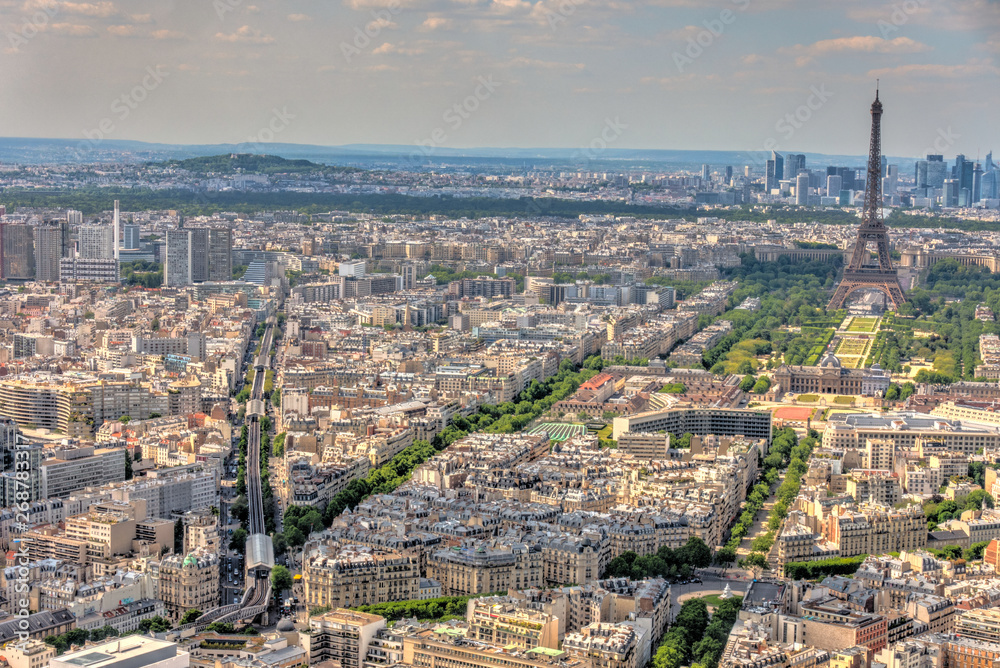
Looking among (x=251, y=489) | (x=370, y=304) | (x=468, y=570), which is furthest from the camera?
(x=370, y=304)

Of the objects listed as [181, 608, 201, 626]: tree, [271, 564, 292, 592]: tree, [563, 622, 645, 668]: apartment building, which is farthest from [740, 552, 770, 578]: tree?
[181, 608, 201, 626]: tree

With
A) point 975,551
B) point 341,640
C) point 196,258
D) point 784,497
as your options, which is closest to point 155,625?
point 341,640

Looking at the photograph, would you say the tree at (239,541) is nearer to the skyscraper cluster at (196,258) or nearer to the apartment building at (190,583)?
the apartment building at (190,583)

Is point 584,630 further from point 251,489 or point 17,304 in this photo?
point 17,304

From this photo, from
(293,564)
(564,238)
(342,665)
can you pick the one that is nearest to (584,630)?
(342,665)

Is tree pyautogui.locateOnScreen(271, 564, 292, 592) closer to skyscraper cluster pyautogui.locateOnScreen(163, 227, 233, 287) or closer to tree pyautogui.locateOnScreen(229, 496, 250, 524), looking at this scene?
tree pyautogui.locateOnScreen(229, 496, 250, 524)

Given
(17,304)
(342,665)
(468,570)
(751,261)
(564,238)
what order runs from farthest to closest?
(564,238)
(751,261)
(17,304)
(468,570)
(342,665)
